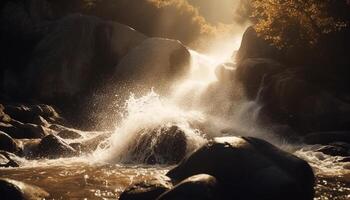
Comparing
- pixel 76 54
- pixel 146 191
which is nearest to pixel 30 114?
pixel 76 54

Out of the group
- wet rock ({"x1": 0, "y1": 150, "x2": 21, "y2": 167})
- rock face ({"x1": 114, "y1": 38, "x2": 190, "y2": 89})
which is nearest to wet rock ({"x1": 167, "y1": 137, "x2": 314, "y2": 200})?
wet rock ({"x1": 0, "y1": 150, "x2": 21, "y2": 167})

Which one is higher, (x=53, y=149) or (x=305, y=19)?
(x=305, y=19)

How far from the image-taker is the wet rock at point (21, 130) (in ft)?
74.4

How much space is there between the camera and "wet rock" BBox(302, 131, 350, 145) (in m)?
21.3

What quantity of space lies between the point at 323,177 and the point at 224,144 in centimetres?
456

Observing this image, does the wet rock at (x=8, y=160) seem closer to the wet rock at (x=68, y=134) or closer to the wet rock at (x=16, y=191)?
the wet rock at (x=68, y=134)

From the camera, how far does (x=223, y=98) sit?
30344mm

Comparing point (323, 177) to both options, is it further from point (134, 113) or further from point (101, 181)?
point (134, 113)

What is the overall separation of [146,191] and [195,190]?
1331 mm

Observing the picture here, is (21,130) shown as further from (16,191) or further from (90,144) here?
(16,191)

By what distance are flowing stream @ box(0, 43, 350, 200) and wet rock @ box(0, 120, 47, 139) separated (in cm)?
397

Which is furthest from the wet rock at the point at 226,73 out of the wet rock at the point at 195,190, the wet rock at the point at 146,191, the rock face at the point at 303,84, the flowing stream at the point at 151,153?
the wet rock at the point at 195,190

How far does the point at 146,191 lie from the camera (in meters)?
10.6

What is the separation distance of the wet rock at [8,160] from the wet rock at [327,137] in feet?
44.0
